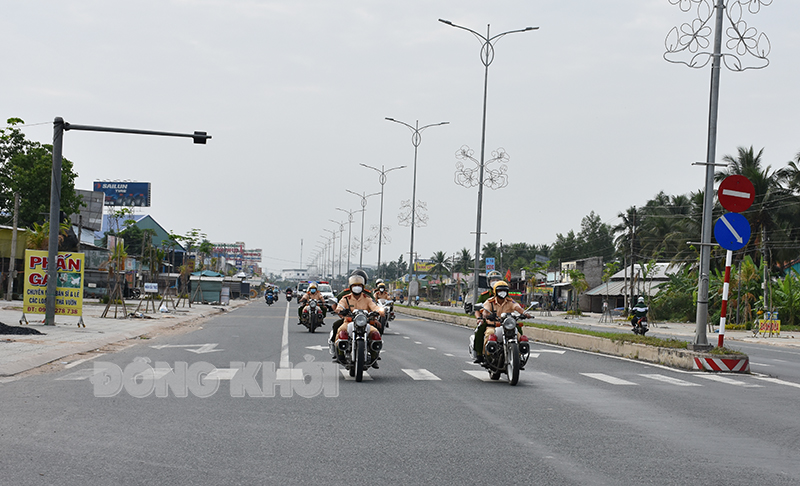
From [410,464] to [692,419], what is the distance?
418 cm

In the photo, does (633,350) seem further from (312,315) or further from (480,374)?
(312,315)

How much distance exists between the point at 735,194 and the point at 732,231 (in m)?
0.70

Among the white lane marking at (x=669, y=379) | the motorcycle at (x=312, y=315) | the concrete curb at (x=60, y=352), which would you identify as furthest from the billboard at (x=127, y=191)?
the white lane marking at (x=669, y=379)

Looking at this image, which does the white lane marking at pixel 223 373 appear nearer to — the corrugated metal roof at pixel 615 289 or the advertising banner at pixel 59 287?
the advertising banner at pixel 59 287

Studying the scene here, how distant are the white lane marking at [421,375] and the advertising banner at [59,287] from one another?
499 inches

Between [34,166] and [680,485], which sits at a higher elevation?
[34,166]

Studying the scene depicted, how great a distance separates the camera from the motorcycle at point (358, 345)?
1197 centimetres

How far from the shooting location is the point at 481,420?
335 inches

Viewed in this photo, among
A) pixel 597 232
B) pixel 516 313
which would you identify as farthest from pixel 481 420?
pixel 597 232

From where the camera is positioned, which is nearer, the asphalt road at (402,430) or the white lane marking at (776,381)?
the asphalt road at (402,430)

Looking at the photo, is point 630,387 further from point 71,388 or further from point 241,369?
point 71,388

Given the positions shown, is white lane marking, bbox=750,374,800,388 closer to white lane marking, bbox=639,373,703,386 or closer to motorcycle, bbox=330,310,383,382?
white lane marking, bbox=639,373,703,386

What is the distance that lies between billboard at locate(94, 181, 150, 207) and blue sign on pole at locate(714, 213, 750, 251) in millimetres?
93281

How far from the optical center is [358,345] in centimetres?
1200
